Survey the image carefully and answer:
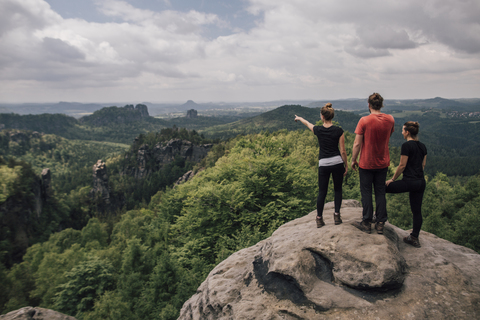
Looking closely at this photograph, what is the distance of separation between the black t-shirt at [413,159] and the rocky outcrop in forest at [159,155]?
472 ft

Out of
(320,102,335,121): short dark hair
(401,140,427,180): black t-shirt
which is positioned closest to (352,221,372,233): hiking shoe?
(401,140,427,180): black t-shirt

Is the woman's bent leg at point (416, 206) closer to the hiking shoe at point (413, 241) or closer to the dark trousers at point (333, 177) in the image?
the hiking shoe at point (413, 241)

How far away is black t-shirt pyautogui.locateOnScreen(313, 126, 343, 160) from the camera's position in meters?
6.87

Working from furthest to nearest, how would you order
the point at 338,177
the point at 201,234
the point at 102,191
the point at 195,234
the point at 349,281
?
the point at 102,191 < the point at 195,234 < the point at 201,234 < the point at 338,177 < the point at 349,281

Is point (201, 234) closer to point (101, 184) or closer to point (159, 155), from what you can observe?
point (101, 184)

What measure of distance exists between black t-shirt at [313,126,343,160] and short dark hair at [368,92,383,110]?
1012 mm

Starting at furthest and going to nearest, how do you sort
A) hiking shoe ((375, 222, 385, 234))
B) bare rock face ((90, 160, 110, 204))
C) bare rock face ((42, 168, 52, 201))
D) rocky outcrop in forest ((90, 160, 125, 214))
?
bare rock face ((90, 160, 110, 204)) → rocky outcrop in forest ((90, 160, 125, 214)) → bare rock face ((42, 168, 52, 201)) → hiking shoe ((375, 222, 385, 234))

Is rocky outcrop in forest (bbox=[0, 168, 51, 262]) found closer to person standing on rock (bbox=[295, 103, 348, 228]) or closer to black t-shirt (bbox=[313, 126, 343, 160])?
person standing on rock (bbox=[295, 103, 348, 228])

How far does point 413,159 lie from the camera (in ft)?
22.2

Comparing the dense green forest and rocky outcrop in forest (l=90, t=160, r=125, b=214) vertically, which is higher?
the dense green forest

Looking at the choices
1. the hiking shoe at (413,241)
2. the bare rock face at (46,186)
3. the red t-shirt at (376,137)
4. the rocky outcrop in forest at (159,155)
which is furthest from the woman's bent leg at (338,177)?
the rocky outcrop in forest at (159,155)

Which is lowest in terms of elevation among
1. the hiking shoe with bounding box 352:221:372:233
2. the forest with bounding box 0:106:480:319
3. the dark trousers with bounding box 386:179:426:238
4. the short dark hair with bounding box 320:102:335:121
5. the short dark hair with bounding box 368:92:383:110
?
the forest with bounding box 0:106:480:319

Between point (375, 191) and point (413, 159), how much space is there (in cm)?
135

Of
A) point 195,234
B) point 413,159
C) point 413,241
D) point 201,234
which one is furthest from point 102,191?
point 413,159
